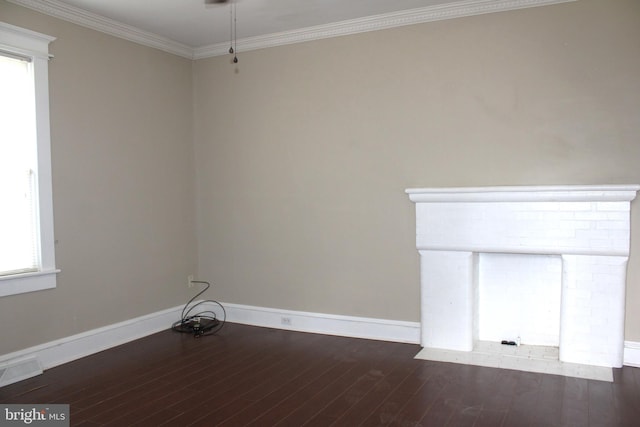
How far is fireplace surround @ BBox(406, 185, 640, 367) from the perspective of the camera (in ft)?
11.6

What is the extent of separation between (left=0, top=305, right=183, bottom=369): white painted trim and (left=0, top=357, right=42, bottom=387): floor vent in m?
0.03

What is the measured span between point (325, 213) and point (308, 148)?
638 millimetres

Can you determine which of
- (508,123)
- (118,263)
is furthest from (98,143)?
(508,123)

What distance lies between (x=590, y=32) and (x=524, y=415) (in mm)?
2734

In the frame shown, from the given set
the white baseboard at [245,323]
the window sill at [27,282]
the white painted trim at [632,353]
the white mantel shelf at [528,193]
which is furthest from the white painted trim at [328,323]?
the window sill at [27,282]

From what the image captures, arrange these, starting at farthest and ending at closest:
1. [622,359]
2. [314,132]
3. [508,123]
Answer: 1. [314,132]
2. [508,123]
3. [622,359]

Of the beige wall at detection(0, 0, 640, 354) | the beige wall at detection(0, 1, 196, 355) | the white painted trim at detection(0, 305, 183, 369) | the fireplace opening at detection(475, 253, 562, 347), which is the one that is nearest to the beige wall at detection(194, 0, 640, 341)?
the beige wall at detection(0, 0, 640, 354)

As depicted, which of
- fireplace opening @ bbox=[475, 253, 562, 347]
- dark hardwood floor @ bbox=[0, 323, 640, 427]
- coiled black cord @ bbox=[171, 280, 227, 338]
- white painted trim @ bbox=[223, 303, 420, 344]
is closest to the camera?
dark hardwood floor @ bbox=[0, 323, 640, 427]

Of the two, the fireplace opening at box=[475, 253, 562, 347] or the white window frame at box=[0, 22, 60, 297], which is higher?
the white window frame at box=[0, 22, 60, 297]

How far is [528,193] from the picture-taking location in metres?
3.69

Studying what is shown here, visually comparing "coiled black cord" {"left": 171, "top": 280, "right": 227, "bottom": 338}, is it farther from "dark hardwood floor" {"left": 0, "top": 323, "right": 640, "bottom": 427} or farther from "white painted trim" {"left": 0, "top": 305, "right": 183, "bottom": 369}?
"dark hardwood floor" {"left": 0, "top": 323, "right": 640, "bottom": 427}

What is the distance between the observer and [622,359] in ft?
11.7

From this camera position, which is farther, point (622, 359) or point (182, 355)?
point (182, 355)

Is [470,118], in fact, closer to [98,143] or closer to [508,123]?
[508,123]
